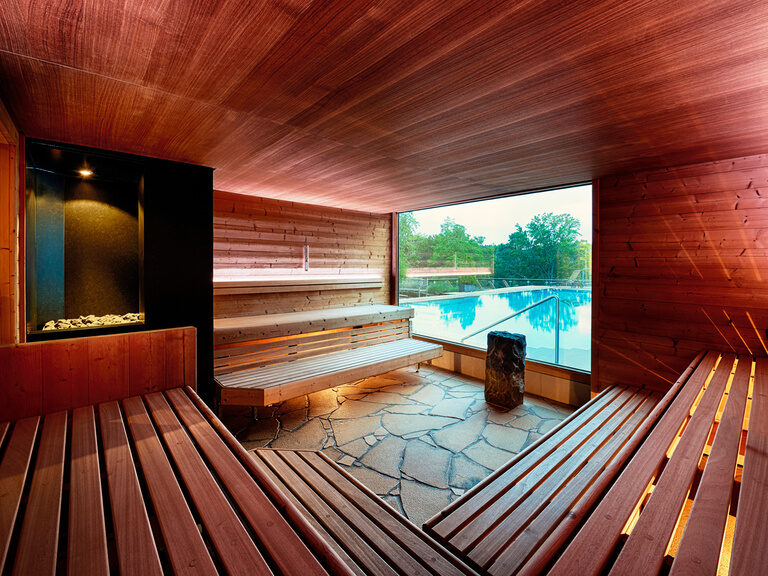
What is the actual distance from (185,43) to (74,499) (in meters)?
2.10

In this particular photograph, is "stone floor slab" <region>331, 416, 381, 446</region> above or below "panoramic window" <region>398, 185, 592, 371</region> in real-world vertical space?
below

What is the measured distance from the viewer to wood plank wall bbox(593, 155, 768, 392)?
11.1 ft

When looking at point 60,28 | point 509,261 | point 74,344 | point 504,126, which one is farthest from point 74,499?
point 509,261

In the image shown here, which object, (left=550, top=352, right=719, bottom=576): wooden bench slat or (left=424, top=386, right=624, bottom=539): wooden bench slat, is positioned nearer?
(left=550, top=352, right=719, bottom=576): wooden bench slat

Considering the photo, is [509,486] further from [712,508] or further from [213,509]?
[213,509]

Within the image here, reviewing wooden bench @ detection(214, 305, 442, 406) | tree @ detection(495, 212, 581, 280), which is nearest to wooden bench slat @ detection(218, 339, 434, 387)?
wooden bench @ detection(214, 305, 442, 406)

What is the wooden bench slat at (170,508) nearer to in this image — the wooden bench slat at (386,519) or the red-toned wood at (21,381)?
the red-toned wood at (21,381)

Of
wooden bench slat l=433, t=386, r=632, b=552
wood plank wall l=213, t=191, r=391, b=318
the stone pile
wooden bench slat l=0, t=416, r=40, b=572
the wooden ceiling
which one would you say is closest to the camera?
wooden bench slat l=0, t=416, r=40, b=572

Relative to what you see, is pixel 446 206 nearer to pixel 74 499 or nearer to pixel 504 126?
pixel 504 126

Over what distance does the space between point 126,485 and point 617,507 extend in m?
2.14

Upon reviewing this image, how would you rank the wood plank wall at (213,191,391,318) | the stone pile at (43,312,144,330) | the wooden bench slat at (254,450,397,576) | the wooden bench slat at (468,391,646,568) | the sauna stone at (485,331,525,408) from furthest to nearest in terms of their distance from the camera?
1. the wood plank wall at (213,191,391,318)
2. the sauna stone at (485,331,525,408)
3. the stone pile at (43,312,144,330)
4. the wooden bench slat at (468,391,646,568)
5. the wooden bench slat at (254,450,397,576)

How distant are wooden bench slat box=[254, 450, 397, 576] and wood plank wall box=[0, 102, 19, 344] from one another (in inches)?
Result: 86.4

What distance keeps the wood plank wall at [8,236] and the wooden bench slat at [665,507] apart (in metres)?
3.94

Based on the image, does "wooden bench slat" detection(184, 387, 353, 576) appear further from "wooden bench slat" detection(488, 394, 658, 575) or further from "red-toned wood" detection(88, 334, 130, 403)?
"red-toned wood" detection(88, 334, 130, 403)
